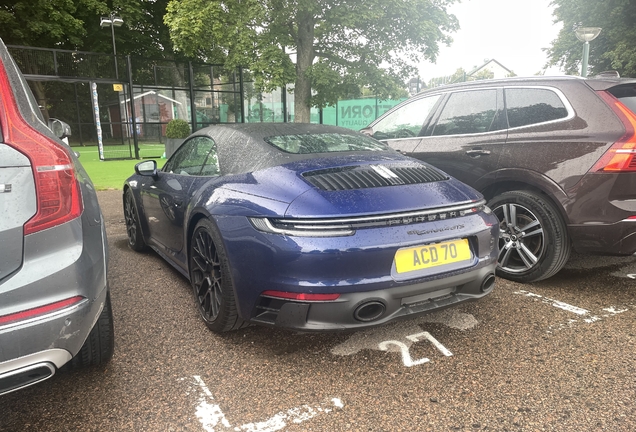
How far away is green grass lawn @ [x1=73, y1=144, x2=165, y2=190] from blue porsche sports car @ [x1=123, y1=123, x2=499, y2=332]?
8.28 m

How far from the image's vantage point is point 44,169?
1680mm

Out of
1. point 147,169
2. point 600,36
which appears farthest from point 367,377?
point 600,36

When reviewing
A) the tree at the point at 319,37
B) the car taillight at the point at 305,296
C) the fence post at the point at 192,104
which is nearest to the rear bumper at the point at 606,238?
the car taillight at the point at 305,296

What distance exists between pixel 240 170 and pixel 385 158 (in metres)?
0.93

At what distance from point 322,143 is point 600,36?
2784 centimetres

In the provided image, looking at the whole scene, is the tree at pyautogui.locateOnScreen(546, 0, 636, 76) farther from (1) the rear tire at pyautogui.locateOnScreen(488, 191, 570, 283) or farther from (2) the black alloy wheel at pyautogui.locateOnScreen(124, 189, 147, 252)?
(2) the black alloy wheel at pyautogui.locateOnScreen(124, 189, 147, 252)

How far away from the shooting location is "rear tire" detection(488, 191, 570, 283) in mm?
3404

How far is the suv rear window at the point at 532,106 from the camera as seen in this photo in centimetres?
346

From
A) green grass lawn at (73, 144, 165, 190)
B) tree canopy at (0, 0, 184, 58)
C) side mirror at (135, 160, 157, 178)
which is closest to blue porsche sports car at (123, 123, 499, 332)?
side mirror at (135, 160, 157, 178)

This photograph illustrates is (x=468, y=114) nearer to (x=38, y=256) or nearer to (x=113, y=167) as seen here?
(x=38, y=256)

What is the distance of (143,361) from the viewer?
2514 millimetres

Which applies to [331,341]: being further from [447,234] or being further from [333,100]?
[333,100]

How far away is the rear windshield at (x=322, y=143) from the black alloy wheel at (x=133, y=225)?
2.10m

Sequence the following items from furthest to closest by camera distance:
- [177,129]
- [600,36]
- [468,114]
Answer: [600,36], [177,129], [468,114]
